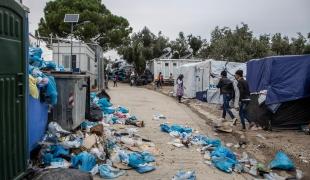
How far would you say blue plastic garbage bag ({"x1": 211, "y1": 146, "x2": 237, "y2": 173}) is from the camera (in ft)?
23.2

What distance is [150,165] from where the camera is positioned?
22.5ft

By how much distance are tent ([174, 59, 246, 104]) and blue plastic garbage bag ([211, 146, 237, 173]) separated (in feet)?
36.2

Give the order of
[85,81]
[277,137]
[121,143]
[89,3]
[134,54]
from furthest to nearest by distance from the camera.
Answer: [134,54], [89,3], [277,137], [85,81], [121,143]

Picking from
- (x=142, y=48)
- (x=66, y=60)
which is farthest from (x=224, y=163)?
(x=142, y=48)

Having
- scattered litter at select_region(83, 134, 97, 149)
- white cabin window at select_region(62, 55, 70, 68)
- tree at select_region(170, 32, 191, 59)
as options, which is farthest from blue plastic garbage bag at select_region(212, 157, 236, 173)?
tree at select_region(170, 32, 191, 59)

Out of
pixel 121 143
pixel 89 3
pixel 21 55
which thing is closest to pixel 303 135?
pixel 121 143

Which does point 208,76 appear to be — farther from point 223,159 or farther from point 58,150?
point 58,150

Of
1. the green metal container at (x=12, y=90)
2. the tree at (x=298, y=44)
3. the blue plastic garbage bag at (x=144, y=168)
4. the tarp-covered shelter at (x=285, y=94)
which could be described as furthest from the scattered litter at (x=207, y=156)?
the tree at (x=298, y=44)

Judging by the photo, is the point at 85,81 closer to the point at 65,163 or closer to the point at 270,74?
the point at 65,163

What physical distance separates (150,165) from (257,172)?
1959mm

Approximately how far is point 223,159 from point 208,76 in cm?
1249

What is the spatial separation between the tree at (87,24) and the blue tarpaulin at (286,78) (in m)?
29.1

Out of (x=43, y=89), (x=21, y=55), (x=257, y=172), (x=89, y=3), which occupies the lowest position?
(x=257, y=172)

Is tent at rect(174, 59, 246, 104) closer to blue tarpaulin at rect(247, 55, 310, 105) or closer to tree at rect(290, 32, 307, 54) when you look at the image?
blue tarpaulin at rect(247, 55, 310, 105)
